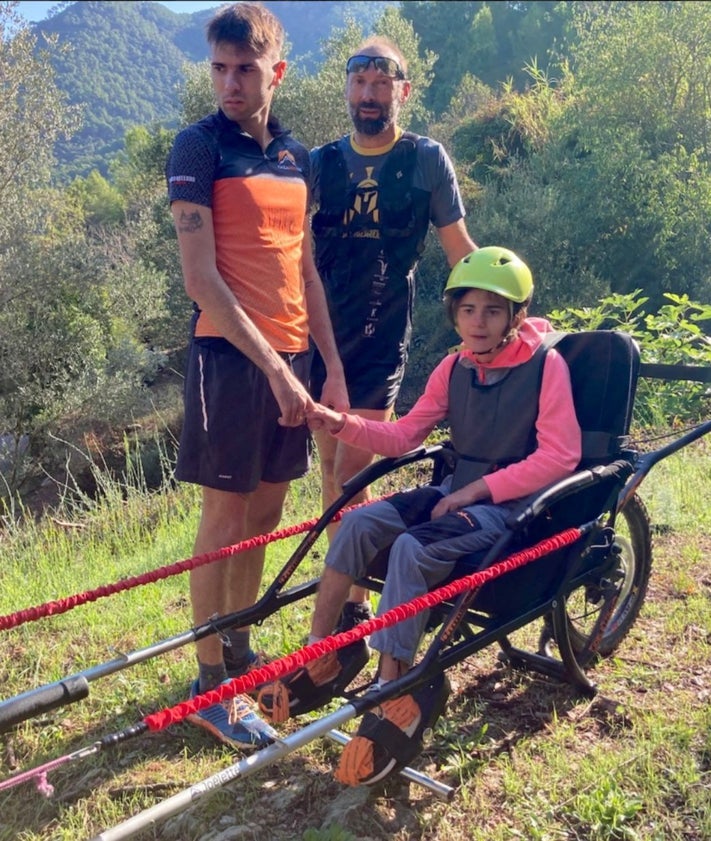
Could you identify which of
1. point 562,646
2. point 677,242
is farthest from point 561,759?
point 677,242

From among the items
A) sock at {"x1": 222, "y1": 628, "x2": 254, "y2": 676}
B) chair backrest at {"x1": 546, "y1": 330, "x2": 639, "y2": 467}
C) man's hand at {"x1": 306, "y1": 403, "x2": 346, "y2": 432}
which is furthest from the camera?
sock at {"x1": 222, "y1": 628, "x2": 254, "y2": 676}

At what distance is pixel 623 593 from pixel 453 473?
38.7 inches

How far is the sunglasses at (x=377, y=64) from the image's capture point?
138 inches

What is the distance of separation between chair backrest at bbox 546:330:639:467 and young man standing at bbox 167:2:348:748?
1.04 meters

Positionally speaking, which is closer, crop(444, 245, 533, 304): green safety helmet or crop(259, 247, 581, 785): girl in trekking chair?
crop(259, 247, 581, 785): girl in trekking chair

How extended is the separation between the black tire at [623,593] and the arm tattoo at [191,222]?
2.00 meters

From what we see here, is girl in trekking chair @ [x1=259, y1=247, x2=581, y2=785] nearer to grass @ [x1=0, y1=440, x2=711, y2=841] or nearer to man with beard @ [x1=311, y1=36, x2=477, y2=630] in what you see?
grass @ [x1=0, y1=440, x2=711, y2=841]

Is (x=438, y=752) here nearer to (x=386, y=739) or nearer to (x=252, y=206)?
(x=386, y=739)

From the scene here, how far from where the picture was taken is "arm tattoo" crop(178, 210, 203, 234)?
2785 millimetres

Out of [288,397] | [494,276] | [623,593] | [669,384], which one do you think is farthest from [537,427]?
[669,384]

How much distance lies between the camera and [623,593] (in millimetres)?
3693

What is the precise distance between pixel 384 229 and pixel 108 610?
7.50 feet

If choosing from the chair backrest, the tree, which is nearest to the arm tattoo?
the chair backrest

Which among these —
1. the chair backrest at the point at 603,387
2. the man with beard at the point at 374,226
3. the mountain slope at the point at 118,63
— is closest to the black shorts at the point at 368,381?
the man with beard at the point at 374,226
